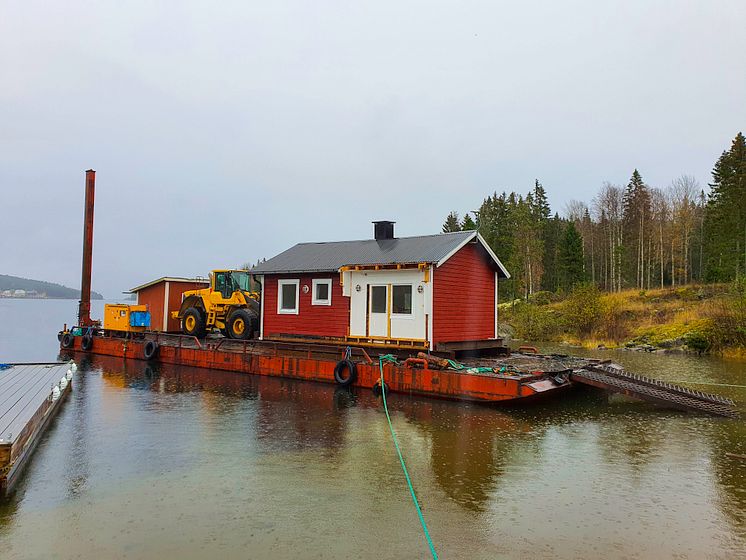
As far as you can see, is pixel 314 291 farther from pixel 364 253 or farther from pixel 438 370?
pixel 438 370

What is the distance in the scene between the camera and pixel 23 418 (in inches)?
349

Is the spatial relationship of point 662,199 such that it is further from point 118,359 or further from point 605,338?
point 118,359

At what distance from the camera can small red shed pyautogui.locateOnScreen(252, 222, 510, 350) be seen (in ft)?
50.7

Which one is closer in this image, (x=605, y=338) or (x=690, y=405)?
(x=690, y=405)

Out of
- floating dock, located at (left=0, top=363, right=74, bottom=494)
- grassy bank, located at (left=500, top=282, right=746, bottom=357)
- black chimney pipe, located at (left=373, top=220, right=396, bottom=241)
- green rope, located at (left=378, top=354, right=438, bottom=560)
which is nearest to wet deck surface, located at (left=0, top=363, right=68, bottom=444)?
floating dock, located at (left=0, top=363, right=74, bottom=494)

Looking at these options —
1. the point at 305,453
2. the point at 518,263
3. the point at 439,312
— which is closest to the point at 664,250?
the point at 518,263

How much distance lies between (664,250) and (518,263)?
13496 millimetres

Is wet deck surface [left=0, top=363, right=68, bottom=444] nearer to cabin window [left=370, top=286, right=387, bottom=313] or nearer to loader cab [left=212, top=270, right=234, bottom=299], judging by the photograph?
loader cab [left=212, top=270, right=234, bottom=299]

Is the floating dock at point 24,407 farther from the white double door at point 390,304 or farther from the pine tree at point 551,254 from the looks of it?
the pine tree at point 551,254

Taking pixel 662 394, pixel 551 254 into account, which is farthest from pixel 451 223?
pixel 662 394

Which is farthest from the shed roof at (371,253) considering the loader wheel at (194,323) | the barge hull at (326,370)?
the loader wheel at (194,323)

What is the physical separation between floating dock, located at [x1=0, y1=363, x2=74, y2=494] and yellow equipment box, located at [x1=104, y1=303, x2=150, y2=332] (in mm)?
7394

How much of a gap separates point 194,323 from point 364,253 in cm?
857

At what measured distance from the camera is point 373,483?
7469 mm
